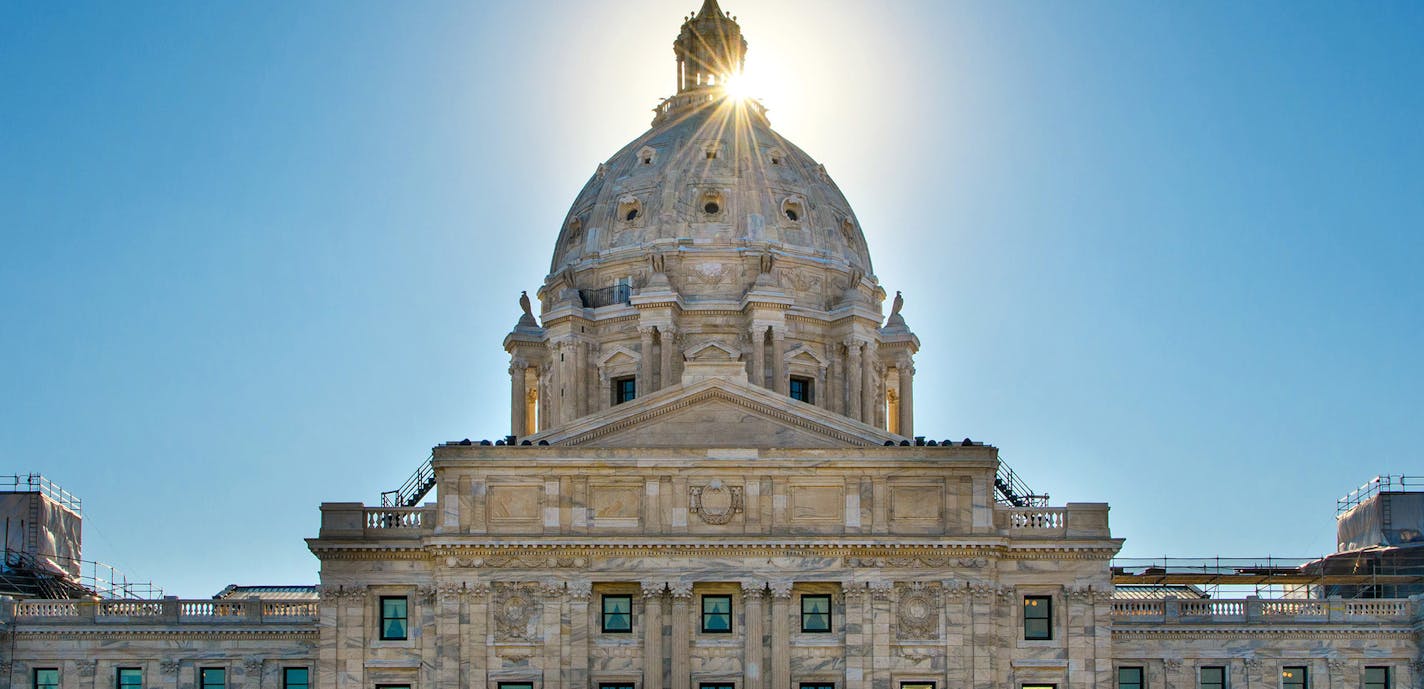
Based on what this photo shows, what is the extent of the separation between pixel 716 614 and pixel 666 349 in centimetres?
2371

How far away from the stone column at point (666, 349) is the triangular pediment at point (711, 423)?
1615cm

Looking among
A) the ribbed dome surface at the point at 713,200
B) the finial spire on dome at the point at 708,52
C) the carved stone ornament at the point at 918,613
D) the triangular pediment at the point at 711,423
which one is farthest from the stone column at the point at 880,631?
the finial spire on dome at the point at 708,52

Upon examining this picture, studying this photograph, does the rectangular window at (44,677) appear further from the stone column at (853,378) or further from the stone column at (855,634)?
the stone column at (853,378)

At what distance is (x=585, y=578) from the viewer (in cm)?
7612

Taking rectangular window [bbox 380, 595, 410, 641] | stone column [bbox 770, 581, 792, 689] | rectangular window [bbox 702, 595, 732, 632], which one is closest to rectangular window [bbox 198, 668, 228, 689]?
rectangular window [bbox 380, 595, 410, 641]

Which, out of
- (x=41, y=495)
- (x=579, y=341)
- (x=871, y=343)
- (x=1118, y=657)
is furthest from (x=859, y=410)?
(x=41, y=495)

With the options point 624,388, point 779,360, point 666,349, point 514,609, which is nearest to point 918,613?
point 514,609

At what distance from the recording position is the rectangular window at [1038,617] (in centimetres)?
7719

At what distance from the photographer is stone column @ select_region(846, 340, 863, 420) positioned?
99250 mm

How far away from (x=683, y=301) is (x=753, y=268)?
3.89m

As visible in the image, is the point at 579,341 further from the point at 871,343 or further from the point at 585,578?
the point at 585,578

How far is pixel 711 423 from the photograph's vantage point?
80312 millimetres

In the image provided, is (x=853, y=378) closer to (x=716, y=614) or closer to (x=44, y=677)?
(x=716, y=614)

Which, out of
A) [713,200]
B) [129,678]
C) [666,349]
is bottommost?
[129,678]
